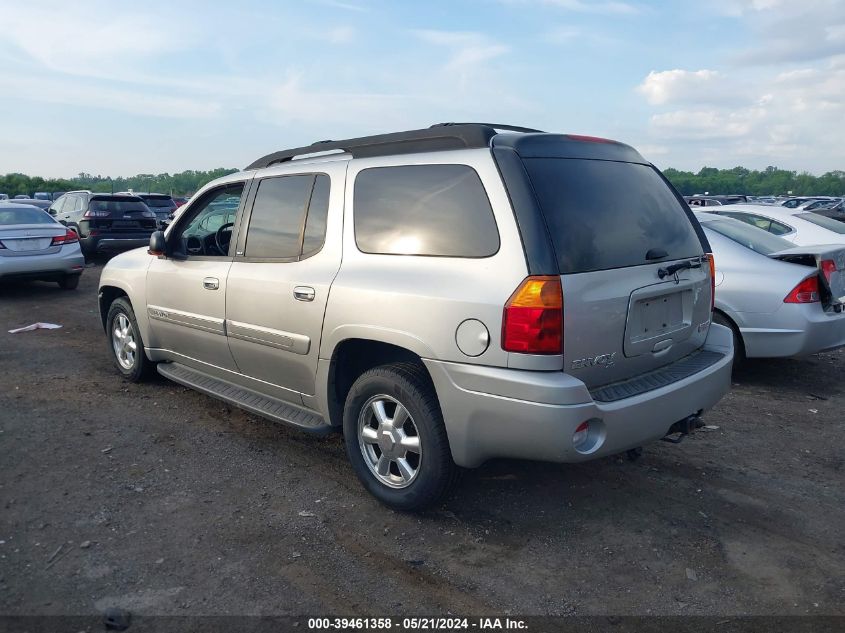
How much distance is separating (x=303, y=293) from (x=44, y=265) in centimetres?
883

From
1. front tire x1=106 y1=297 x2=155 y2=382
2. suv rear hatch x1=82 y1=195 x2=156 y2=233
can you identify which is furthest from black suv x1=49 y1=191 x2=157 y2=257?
front tire x1=106 y1=297 x2=155 y2=382

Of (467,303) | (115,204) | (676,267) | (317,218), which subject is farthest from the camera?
(115,204)

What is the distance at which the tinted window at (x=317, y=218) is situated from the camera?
13.5 ft

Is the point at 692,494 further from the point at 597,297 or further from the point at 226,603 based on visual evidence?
the point at 226,603

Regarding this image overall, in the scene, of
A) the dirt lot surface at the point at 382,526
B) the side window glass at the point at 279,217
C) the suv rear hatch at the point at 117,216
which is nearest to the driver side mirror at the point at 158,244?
the side window glass at the point at 279,217

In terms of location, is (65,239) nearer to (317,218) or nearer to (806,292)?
(317,218)

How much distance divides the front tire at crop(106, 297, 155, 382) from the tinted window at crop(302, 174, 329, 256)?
93.5 inches

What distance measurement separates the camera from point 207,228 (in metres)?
5.41

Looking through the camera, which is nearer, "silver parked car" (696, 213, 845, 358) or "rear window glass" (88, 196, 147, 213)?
"silver parked car" (696, 213, 845, 358)

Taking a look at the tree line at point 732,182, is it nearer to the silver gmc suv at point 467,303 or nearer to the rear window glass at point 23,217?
the rear window glass at point 23,217

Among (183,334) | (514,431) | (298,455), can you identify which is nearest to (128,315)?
(183,334)

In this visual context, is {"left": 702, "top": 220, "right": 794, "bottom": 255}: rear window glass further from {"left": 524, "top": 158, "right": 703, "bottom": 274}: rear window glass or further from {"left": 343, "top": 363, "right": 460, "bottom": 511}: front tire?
{"left": 343, "top": 363, "right": 460, "bottom": 511}: front tire

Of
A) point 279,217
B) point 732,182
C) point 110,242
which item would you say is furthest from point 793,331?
point 732,182

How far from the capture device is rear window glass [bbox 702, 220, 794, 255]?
6488mm
